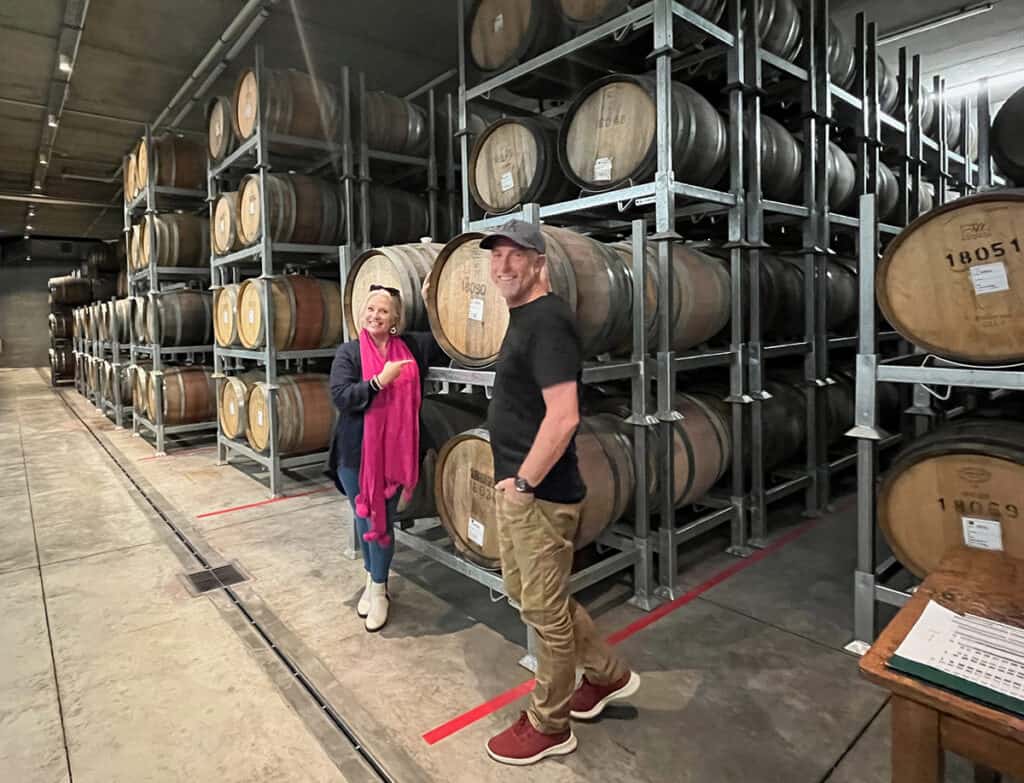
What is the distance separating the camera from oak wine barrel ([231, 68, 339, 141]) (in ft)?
Answer: 19.4

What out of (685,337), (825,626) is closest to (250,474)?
(685,337)

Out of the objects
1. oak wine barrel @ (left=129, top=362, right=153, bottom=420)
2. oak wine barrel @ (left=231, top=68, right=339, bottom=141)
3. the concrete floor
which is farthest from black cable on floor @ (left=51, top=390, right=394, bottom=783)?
oak wine barrel @ (left=129, top=362, right=153, bottom=420)

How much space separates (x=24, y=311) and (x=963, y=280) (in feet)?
96.3

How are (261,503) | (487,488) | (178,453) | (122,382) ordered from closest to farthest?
(487,488)
(261,503)
(178,453)
(122,382)

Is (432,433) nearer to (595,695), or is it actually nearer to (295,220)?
(595,695)

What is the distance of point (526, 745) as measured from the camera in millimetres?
2271

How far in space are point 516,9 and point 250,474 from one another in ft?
16.2

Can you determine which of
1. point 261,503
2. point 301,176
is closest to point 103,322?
point 301,176

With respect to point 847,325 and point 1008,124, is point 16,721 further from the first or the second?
point 847,325

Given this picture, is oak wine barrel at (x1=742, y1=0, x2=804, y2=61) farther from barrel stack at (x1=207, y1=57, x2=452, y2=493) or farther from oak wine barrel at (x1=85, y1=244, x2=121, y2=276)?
oak wine barrel at (x1=85, y1=244, x2=121, y2=276)

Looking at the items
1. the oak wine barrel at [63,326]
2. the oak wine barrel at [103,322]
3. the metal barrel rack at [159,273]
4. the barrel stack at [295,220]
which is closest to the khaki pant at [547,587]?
the barrel stack at [295,220]

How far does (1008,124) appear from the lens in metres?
3.09

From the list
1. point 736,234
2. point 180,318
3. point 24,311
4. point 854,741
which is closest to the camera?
point 854,741

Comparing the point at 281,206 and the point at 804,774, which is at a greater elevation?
the point at 281,206
